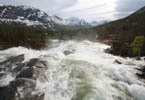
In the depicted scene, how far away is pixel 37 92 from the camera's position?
780 cm

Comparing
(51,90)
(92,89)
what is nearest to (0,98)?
(51,90)

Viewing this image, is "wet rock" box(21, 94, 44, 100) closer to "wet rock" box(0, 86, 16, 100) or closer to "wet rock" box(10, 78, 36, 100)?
"wet rock" box(10, 78, 36, 100)

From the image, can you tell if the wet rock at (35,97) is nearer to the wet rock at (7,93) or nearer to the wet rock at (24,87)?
the wet rock at (24,87)

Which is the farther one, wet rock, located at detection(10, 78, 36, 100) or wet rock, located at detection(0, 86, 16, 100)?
wet rock, located at detection(10, 78, 36, 100)

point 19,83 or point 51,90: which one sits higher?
point 19,83

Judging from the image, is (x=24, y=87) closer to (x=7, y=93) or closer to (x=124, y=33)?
(x=7, y=93)

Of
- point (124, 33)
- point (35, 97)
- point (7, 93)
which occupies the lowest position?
point (35, 97)

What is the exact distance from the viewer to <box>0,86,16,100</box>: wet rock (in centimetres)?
690

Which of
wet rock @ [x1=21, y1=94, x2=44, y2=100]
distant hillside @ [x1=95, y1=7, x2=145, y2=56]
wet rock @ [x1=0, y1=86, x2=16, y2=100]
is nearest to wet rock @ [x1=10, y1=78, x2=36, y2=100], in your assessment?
wet rock @ [x1=21, y1=94, x2=44, y2=100]

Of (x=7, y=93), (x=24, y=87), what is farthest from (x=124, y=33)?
(x=7, y=93)

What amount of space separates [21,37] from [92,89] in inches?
1485

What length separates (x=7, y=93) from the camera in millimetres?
7223

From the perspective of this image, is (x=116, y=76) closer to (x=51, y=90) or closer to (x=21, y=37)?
(x=51, y=90)

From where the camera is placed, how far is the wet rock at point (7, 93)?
6.90m
